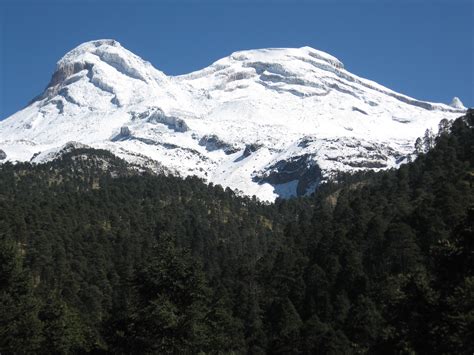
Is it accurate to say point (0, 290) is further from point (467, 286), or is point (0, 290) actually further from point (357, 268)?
point (357, 268)

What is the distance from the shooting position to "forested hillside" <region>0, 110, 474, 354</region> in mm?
47000

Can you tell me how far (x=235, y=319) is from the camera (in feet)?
346

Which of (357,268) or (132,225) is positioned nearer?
(357,268)

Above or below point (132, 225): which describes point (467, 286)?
below

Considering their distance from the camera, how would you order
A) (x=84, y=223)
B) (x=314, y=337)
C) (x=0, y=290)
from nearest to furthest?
(x=0, y=290) < (x=314, y=337) < (x=84, y=223)

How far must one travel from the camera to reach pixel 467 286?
1453 inches

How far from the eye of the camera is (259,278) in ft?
428

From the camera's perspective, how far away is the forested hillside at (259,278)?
47000 millimetres

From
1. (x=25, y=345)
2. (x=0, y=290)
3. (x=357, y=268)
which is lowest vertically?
(x=25, y=345)

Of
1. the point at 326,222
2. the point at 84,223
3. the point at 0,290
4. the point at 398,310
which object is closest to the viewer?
the point at 398,310

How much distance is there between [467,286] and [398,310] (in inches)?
462

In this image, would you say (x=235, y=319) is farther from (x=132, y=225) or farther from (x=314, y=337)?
(x=132, y=225)

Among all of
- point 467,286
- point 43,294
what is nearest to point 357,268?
point 43,294

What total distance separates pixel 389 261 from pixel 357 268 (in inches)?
186
